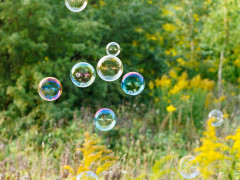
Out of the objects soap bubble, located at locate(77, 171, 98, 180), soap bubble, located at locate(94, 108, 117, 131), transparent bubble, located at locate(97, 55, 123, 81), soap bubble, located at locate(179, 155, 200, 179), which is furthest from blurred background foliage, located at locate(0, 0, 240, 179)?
soap bubble, located at locate(77, 171, 98, 180)

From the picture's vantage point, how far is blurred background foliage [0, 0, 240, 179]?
479cm

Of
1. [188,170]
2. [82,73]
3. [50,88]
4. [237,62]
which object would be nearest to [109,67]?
[82,73]

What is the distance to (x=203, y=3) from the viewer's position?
11680 millimetres

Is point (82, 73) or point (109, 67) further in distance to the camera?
point (82, 73)

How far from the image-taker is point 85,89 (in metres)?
6.16

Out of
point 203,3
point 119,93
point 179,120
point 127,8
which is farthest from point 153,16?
point 203,3

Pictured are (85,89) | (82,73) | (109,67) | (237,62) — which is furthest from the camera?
(237,62)

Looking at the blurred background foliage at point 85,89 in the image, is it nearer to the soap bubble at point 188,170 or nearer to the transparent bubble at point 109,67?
the transparent bubble at point 109,67

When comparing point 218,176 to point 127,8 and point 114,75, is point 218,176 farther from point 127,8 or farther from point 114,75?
point 127,8

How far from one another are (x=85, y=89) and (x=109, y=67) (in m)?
2.67

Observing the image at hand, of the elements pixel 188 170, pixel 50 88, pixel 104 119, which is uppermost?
pixel 50 88

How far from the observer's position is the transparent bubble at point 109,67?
3.53 meters

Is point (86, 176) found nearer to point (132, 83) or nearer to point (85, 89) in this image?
point (132, 83)

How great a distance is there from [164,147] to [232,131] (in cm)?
120
